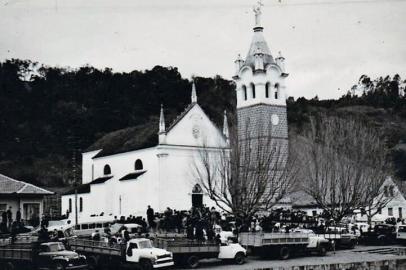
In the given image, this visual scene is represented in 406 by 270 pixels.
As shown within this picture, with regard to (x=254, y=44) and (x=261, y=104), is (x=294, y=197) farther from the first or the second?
(x=254, y=44)

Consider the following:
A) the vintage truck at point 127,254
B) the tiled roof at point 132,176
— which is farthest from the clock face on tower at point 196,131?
the vintage truck at point 127,254

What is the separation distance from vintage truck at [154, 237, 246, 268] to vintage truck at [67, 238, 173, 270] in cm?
82

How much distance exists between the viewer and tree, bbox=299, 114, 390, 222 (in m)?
42.8

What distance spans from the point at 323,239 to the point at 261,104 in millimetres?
28359

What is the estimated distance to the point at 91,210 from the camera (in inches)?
2199

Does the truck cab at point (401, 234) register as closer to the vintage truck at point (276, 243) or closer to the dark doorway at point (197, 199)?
the vintage truck at point (276, 243)

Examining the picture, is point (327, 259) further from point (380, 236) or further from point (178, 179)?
point (178, 179)

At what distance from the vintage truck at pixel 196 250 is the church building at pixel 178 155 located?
20406 millimetres

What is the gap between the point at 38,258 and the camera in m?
24.8

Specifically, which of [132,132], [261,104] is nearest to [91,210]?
[132,132]

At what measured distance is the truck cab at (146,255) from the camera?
25445 mm

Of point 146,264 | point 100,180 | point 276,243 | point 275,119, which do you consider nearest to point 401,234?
point 276,243

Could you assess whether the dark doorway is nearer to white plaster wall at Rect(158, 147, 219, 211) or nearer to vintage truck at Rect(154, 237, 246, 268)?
white plaster wall at Rect(158, 147, 219, 211)

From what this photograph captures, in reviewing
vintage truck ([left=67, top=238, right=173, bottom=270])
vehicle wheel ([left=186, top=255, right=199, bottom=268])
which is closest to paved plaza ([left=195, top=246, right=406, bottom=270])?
vehicle wheel ([left=186, top=255, right=199, bottom=268])
